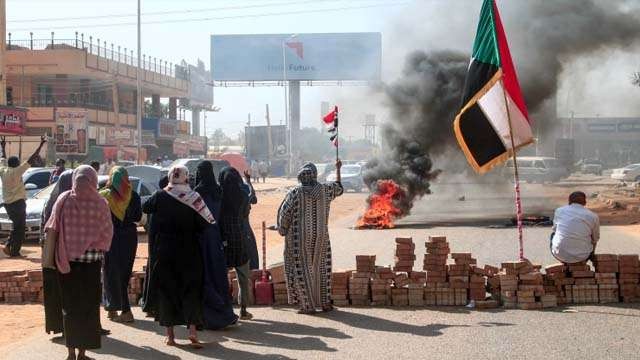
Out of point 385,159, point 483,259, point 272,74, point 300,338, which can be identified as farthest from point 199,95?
point 300,338

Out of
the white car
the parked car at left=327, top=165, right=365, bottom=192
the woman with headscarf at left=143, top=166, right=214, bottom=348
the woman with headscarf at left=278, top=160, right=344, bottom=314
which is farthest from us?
the white car

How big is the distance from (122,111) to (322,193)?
5635 centimetres

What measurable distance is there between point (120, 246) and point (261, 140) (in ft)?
226

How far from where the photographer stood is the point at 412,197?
24.7 m

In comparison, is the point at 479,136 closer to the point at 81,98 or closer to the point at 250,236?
the point at 250,236

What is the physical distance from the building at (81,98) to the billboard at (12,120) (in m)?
13.6

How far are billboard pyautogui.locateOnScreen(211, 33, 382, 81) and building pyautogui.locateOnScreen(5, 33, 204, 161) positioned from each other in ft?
18.6

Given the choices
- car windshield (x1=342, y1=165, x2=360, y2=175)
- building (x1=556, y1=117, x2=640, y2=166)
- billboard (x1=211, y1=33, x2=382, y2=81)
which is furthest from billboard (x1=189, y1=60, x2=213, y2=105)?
building (x1=556, y1=117, x2=640, y2=166)

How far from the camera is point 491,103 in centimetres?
1030

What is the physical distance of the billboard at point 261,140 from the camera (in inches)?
3019

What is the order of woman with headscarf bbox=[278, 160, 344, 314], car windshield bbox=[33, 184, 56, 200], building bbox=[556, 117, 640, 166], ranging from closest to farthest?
woman with headscarf bbox=[278, 160, 344, 314] → car windshield bbox=[33, 184, 56, 200] → building bbox=[556, 117, 640, 166]

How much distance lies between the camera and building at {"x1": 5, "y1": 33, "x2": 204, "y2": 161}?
4925 cm

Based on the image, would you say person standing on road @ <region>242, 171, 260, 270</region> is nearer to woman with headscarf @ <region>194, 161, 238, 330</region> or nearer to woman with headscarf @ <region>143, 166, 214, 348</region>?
woman with headscarf @ <region>194, 161, 238, 330</region>

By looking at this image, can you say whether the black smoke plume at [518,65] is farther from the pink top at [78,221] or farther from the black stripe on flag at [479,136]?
the pink top at [78,221]
